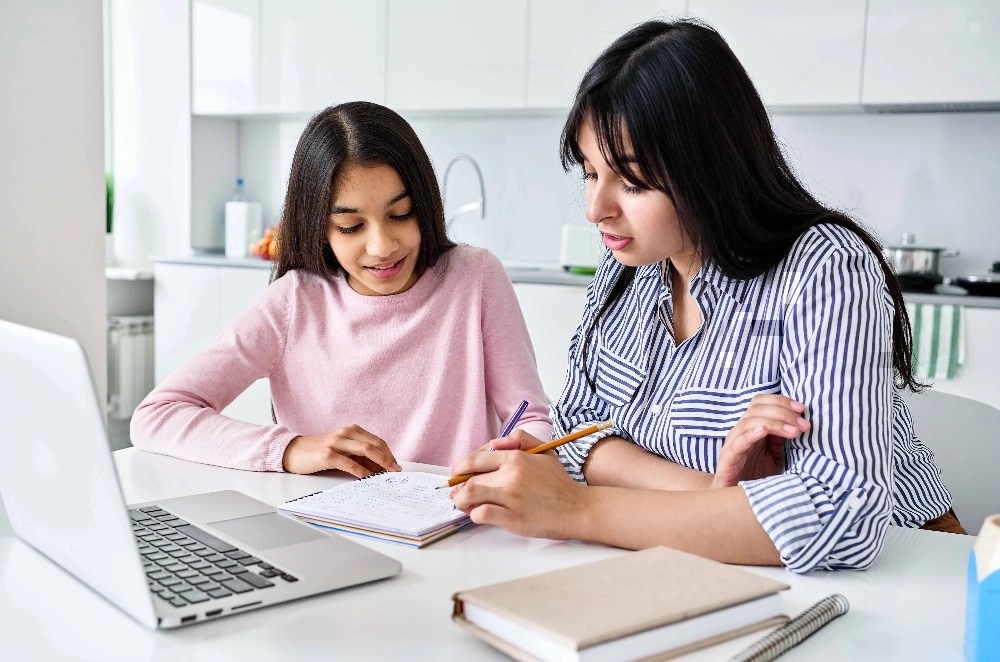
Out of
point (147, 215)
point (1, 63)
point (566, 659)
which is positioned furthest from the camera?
point (147, 215)

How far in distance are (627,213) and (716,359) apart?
21 cm

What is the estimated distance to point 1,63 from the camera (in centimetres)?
139

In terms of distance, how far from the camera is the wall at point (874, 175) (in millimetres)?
3283

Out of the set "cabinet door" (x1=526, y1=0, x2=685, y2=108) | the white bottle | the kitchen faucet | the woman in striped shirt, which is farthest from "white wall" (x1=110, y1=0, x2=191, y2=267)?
the woman in striped shirt

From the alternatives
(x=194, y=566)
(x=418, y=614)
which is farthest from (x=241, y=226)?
(x=418, y=614)

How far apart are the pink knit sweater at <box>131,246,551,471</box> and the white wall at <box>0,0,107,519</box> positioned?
0.80 feet

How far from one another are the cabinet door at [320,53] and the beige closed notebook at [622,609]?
3.39 metres

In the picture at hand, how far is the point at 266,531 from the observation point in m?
0.96

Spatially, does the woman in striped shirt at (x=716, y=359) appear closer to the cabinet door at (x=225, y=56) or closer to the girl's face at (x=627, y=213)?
the girl's face at (x=627, y=213)

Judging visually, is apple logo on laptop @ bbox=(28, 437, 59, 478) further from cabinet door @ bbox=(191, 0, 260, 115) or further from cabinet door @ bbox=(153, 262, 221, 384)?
cabinet door @ bbox=(191, 0, 260, 115)

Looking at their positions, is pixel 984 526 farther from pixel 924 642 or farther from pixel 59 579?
pixel 59 579

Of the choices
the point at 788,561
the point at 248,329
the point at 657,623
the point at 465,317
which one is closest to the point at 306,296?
the point at 248,329

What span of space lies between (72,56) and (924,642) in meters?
1.35

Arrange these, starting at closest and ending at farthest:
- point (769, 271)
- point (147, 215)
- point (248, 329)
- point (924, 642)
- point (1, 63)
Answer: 1. point (924, 642)
2. point (769, 271)
3. point (1, 63)
4. point (248, 329)
5. point (147, 215)
